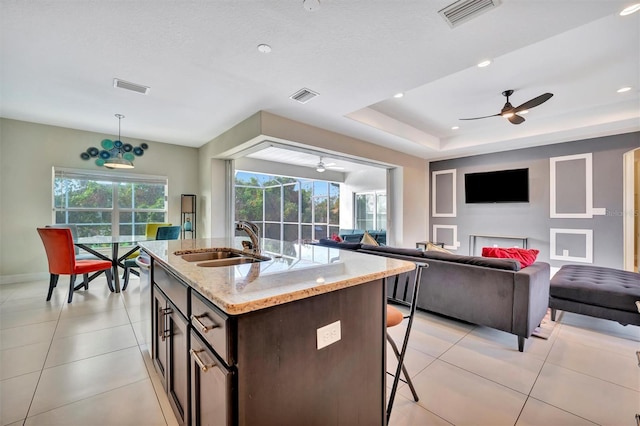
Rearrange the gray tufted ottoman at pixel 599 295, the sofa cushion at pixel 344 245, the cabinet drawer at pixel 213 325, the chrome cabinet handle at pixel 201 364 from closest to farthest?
the cabinet drawer at pixel 213 325
the chrome cabinet handle at pixel 201 364
the gray tufted ottoman at pixel 599 295
the sofa cushion at pixel 344 245

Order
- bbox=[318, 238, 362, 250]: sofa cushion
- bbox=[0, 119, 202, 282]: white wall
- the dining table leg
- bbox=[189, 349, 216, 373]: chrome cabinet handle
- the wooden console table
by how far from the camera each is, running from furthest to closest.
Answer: the wooden console table, bbox=[0, 119, 202, 282]: white wall, the dining table leg, bbox=[318, 238, 362, 250]: sofa cushion, bbox=[189, 349, 216, 373]: chrome cabinet handle

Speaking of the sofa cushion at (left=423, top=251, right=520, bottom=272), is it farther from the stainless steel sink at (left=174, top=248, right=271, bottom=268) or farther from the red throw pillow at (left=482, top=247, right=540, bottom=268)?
the stainless steel sink at (left=174, top=248, right=271, bottom=268)

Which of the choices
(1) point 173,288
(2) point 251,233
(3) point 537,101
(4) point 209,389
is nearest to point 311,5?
(2) point 251,233

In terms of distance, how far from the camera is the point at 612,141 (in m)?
4.54

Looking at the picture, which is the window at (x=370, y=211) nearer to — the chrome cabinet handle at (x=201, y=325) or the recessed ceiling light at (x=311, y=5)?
the recessed ceiling light at (x=311, y=5)

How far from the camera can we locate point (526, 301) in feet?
7.55

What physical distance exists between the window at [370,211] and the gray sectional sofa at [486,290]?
17.9ft

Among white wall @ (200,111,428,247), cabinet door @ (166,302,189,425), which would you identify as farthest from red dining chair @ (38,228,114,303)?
cabinet door @ (166,302,189,425)

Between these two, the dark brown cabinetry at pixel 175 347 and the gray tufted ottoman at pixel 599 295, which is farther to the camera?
the gray tufted ottoman at pixel 599 295

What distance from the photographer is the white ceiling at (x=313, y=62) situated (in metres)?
1.97

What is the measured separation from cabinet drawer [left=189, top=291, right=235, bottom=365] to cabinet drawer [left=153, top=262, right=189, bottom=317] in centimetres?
11

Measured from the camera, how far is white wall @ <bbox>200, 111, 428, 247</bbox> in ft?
13.1

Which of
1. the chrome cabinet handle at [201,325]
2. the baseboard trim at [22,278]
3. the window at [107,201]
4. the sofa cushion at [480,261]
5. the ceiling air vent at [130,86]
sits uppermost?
the ceiling air vent at [130,86]

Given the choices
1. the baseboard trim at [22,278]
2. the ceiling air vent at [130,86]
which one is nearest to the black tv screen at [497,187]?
the ceiling air vent at [130,86]
